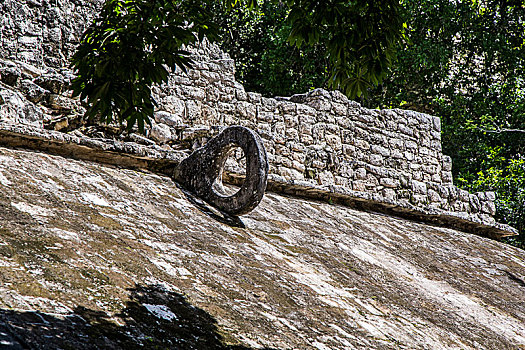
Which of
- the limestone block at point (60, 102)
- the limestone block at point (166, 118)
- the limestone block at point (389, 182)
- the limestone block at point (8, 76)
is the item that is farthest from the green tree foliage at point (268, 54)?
the limestone block at point (8, 76)

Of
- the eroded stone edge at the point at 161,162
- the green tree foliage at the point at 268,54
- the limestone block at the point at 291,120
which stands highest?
the green tree foliage at the point at 268,54

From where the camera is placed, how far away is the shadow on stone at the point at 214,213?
4.05 metres

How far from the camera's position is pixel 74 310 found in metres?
1.92

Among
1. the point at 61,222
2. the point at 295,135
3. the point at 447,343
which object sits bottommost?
the point at 447,343

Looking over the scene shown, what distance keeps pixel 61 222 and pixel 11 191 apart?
17.9 inches

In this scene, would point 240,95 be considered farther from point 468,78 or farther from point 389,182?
point 468,78

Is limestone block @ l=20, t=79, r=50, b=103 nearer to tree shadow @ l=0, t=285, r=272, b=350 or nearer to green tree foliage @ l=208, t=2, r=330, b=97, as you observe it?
tree shadow @ l=0, t=285, r=272, b=350

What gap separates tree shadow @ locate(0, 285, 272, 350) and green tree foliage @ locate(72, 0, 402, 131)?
1.07 m

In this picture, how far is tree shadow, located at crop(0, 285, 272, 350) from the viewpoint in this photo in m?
1.65

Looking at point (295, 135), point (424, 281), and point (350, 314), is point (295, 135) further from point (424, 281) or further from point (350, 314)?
point (350, 314)

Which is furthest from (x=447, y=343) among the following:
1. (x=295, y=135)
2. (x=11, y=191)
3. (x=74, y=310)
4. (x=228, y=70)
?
(x=228, y=70)

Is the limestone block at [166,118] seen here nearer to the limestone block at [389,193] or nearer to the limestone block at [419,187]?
the limestone block at [389,193]

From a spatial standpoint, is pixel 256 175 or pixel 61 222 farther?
pixel 256 175

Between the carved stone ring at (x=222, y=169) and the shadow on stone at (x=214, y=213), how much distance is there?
5cm
